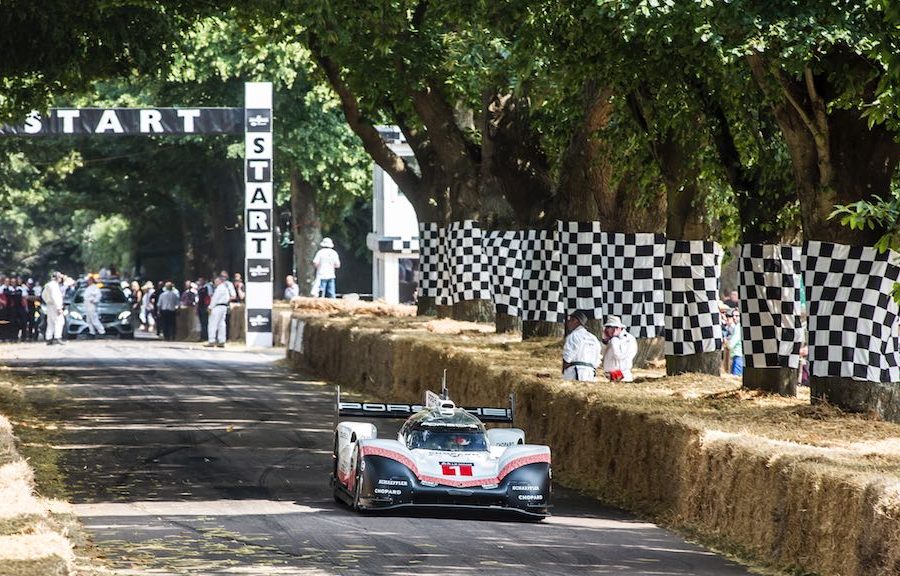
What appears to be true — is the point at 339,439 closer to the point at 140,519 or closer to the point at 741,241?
the point at 140,519

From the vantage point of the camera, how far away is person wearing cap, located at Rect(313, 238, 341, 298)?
2024 inches

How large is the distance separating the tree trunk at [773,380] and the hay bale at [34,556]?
11367 millimetres

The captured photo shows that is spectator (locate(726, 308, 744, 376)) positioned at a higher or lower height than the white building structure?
lower

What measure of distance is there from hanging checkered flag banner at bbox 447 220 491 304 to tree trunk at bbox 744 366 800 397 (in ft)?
52.4

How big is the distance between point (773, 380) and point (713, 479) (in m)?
5.15

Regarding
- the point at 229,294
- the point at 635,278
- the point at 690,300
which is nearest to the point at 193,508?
the point at 690,300

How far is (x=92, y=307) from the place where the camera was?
57.3 meters

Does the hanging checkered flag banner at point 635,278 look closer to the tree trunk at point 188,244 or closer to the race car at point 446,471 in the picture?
the race car at point 446,471

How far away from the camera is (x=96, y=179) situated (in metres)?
69.5

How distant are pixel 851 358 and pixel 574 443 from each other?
12.1 feet

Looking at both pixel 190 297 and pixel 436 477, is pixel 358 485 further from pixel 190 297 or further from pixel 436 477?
pixel 190 297

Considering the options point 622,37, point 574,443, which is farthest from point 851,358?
point 622,37

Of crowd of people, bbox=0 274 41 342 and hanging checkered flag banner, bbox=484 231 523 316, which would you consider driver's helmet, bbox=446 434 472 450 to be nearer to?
hanging checkered flag banner, bbox=484 231 523 316

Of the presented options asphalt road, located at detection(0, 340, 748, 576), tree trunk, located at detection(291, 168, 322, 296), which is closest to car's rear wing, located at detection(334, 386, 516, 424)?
asphalt road, located at detection(0, 340, 748, 576)
